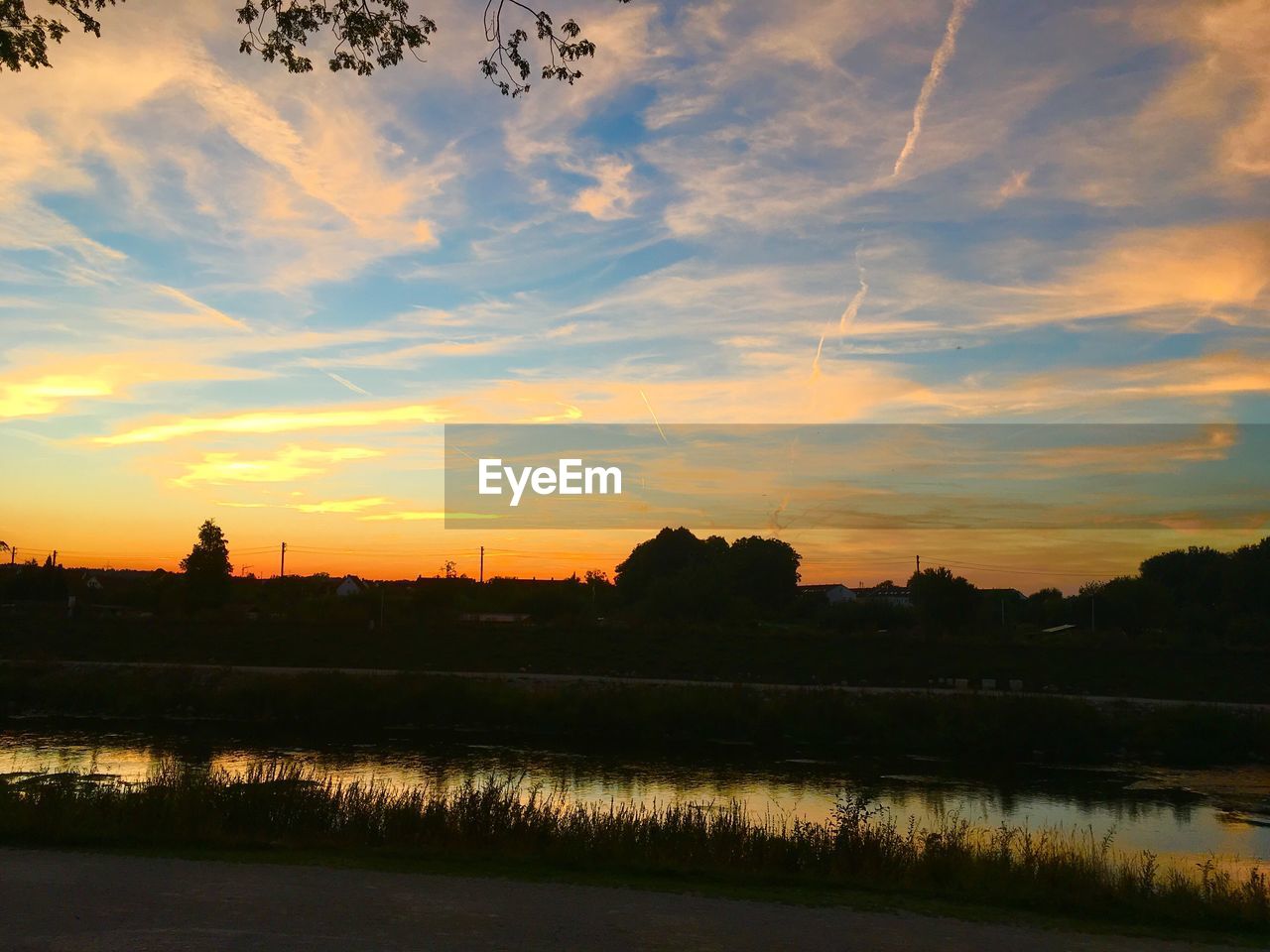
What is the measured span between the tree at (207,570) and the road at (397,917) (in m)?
59.4

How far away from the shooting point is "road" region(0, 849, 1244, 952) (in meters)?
8.23

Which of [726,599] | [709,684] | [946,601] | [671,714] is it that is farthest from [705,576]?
[671,714]

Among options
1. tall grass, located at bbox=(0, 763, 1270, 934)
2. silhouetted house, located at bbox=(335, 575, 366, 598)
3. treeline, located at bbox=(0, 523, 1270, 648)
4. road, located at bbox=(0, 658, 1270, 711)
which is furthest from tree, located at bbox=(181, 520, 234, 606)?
tall grass, located at bbox=(0, 763, 1270, 934)

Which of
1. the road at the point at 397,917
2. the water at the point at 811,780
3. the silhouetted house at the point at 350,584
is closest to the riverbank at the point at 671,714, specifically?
the water at the point at 811,780

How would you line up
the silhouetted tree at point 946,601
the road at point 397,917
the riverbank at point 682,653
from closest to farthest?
the road at point 397,917 < the riverbank at point 682,653 < the silhouetted tree at point 946,601

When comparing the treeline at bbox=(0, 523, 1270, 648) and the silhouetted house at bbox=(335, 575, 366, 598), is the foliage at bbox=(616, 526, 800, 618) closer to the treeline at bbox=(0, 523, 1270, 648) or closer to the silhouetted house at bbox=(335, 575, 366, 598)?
the treeline at bbox=(0, 523, 1270, 648)

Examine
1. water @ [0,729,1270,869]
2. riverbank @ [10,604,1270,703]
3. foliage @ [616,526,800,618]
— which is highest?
foliage @ [616,526,800,618]

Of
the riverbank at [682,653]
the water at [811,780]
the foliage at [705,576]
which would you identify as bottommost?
the water at [811,780]

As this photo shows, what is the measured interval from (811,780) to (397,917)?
19722 mm

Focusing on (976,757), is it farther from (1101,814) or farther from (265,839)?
(265,839)

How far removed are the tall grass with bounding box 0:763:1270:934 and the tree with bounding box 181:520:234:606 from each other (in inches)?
2155

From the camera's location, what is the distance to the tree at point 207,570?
66.6 meters

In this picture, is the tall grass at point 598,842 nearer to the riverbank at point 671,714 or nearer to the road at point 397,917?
the road at point 397,917

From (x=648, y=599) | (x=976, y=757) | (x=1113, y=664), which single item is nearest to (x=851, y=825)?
(x=976, y=757)
